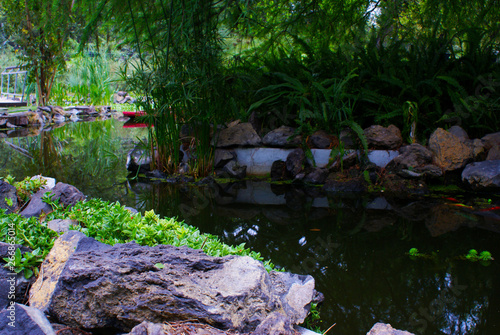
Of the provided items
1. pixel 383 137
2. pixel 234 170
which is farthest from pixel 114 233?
pixel 383 137

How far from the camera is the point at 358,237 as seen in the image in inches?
121

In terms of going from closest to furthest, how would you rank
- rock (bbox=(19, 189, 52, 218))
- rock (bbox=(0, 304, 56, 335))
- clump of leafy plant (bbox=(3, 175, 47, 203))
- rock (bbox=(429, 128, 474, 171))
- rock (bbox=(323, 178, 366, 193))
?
1. rock (bbox=(0, 304, 56, 335))
2. rock (bbox=(19, 189, 52, 218))
3. clump of leafy plant (bbox=(3, 175, 47, 203))
4. rock (bbox=(323, 178, 366, 193))
5. rock (bbox=(429, 128, 474, 171))

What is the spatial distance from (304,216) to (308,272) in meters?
1.18

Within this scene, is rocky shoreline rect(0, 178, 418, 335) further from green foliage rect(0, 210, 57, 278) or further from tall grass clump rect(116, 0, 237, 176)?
tall grass clump rect(116, 0, 237, 176)

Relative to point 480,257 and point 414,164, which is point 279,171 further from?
point 480,257

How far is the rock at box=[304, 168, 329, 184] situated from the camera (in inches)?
189

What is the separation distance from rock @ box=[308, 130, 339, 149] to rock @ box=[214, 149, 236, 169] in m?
1.00

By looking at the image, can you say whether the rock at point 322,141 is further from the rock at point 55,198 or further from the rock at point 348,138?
the rock at point 55,198

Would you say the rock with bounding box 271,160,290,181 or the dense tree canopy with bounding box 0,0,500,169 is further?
the rock with bounding box 271,160,290,181

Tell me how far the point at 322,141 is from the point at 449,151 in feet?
4.73

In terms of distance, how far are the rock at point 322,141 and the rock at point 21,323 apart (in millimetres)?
4043

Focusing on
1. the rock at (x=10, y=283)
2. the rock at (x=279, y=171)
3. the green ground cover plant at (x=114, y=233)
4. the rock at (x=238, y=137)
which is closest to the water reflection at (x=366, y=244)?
the rock at (x=279, y=171)

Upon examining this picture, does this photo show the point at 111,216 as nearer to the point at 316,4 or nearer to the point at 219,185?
the point at 219,185

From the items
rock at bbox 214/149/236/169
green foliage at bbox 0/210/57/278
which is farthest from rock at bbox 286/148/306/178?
green foliage at bbox 0/210/57/278
